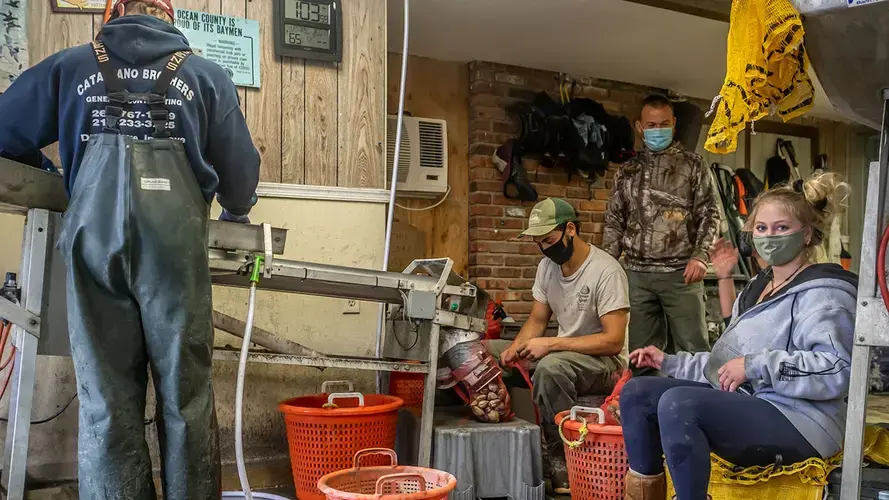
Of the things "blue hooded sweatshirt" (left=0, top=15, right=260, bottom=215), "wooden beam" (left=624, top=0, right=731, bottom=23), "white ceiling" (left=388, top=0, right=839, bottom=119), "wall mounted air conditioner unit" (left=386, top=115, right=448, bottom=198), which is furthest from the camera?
"wall mounted air conditioner unit" (left=386, top=115, right=448, bottom=198)

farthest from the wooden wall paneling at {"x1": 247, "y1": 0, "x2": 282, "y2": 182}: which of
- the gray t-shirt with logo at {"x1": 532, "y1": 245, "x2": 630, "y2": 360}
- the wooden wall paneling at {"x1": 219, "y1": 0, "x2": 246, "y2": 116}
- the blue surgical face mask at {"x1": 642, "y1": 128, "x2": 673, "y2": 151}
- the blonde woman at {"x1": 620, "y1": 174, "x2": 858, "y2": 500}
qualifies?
the blue surgical face mask at {"x1": 642, "y1": 128, "x2": 673, "y2": 151}

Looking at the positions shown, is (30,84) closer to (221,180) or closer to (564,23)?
(221,180)

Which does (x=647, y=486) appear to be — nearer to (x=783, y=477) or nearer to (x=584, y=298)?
(x=783, y=477)

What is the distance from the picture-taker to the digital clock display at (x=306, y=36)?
123 inches

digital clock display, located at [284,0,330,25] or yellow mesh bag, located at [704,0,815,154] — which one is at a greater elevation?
digital clock display, located at [284,0,330,25]

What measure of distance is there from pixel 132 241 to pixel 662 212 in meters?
2.78

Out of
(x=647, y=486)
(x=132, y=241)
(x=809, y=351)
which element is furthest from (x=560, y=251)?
(x=132, y=241)

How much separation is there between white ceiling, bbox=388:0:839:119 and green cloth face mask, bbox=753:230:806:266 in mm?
2451

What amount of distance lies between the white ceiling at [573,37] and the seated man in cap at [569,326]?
1.61 m

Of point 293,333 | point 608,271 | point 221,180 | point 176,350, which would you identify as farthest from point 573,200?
point 176,350

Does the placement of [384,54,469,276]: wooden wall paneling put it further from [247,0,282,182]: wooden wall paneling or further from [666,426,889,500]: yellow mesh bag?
[666,426,889,500]: yellow mesh bag

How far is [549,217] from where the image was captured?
306cm

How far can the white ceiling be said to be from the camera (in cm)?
416

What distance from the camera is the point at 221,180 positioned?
217cm
